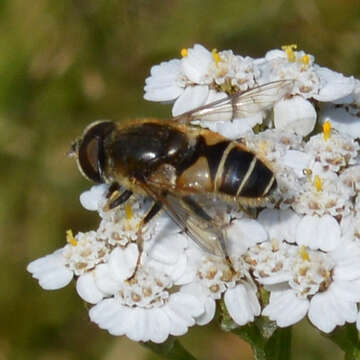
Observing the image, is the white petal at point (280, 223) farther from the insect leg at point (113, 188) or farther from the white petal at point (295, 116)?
the insect leg at point (113, 188)

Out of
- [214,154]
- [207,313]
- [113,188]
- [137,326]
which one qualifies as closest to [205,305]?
[207,313]

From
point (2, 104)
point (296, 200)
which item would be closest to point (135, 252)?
point (296, 200)

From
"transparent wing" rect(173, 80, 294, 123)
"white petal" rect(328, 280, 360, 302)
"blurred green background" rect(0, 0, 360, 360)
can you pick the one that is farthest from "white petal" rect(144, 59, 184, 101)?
"blurred green background" rect(0, 0, 360, 360)

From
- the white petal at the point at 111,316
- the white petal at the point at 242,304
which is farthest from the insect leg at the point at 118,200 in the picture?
the white petal at the point at 242,304

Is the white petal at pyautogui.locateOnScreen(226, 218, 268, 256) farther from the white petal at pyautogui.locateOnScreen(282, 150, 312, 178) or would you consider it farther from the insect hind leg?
the insect hind leg

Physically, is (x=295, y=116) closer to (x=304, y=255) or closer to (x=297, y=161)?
(x=297, y=161)

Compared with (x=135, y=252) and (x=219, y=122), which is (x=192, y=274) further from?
(x=219, y=122)
